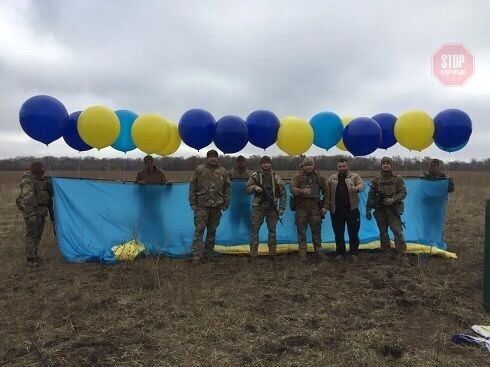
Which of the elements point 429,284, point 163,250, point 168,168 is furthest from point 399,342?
point 168,168

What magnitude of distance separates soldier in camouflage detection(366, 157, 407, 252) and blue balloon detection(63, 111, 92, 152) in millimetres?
5066

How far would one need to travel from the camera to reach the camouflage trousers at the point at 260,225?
7602 mm

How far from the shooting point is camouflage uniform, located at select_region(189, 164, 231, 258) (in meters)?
7.32

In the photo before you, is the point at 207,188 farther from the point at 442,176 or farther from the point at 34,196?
the point at 442,176

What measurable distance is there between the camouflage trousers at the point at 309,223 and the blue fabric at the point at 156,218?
0.72 m

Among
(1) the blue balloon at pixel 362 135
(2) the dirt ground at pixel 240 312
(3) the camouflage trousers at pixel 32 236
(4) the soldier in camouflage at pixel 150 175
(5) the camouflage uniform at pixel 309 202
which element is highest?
(1) the blue balloon at pixel 362 135

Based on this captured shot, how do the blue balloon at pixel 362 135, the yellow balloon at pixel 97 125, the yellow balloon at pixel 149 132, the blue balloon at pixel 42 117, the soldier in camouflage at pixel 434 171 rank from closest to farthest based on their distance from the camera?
the blue balloon at pixel 42 117, the yellow balloon at pixel 97 125, the yellow balloon at pixel 149 132, the blue balloon at pixel 362 135, the soldier in camouflage at pixel 434 171

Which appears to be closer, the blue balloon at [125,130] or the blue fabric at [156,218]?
the blue fabric at [156,218]

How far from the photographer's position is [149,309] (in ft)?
16.6

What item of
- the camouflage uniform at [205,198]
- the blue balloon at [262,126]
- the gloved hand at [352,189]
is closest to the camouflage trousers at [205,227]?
the camouflage uniform at [205,198]

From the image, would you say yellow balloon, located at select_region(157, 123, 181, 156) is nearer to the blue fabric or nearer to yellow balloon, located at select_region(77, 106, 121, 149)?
the blue fabric

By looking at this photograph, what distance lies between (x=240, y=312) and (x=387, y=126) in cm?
534

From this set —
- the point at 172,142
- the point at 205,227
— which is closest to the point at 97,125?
the point at 172,142

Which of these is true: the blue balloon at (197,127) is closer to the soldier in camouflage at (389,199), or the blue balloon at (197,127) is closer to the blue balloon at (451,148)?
the soldier in camouflage at (389,199)
